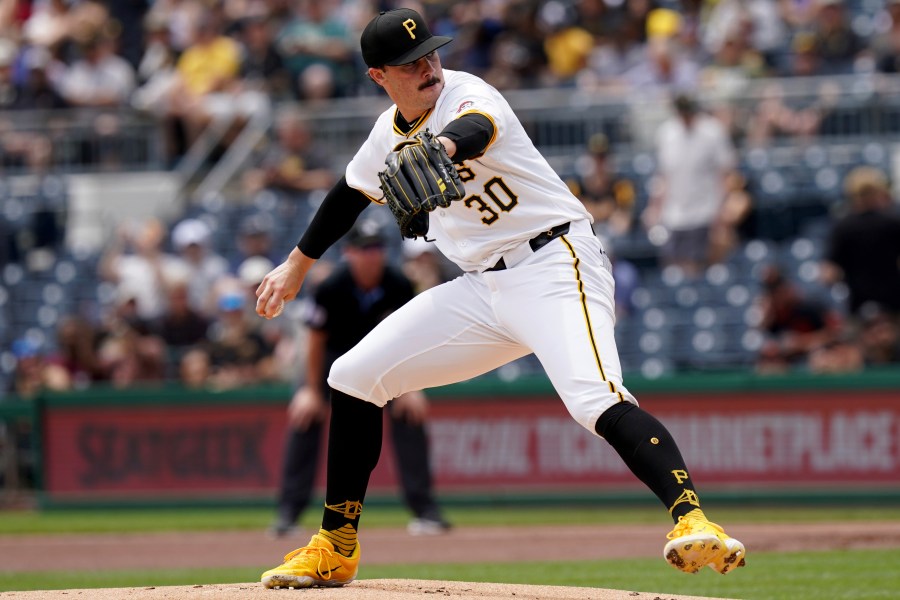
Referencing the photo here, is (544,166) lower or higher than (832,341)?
higher

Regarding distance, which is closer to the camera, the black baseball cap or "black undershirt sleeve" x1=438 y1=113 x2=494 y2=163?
"black undershirt sleeve" x1=438 y1=113 x2=494 y2=163

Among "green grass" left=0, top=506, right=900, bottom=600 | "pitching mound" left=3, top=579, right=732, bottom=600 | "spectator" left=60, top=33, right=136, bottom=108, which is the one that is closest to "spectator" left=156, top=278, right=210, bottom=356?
"green grass" left=0, top=506, right=900, bottom=600

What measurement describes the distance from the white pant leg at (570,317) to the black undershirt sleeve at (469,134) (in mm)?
557

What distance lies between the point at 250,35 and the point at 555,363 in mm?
12648

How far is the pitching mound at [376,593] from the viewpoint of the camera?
17.4 feet

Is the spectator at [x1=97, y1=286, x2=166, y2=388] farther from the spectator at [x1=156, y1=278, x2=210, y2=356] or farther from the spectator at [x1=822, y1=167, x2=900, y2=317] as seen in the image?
the spectator at [x1=822, y1=167, x2=900, y2=317]

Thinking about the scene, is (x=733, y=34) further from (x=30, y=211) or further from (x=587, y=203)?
(x=30, y=211)

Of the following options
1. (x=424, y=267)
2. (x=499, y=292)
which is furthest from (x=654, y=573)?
(x=424, y=267)

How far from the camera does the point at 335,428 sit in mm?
5801

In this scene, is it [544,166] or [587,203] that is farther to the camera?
[587,203]

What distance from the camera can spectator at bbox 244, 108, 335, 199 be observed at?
15.1 meters

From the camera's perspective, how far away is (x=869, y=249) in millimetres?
11703

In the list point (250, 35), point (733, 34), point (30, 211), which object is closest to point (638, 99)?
point (733, 34)

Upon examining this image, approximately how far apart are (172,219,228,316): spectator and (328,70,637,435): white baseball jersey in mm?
8761
